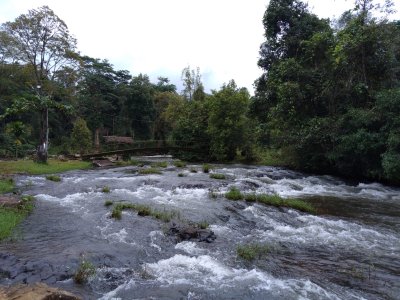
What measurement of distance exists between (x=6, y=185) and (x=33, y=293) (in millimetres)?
12819

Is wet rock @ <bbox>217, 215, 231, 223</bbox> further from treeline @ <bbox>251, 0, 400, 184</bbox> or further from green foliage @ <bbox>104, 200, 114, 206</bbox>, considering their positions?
treeline @ <bbox>251, 0, 400, 184</bbox>

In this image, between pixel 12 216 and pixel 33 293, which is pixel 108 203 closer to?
pixel 12 216

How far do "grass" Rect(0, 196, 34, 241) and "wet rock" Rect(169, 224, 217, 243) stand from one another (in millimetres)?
4198

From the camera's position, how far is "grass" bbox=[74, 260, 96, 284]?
21.5 ft

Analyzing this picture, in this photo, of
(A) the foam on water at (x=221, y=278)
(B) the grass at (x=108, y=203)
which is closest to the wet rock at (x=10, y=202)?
(B) the grass at (x=108, y=203)

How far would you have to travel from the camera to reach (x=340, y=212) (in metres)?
13.8

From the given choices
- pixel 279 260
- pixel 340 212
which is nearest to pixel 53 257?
pixel 279 260

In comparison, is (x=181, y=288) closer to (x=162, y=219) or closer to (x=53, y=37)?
(x=162, y=219)

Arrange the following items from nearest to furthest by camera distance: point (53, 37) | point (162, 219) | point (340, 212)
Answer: point (162, 219) → point (340, 212) → point (53, 37)

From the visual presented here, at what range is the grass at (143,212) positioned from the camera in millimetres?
10967

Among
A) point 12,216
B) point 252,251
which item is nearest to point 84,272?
point 252,251

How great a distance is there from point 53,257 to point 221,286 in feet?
11.8

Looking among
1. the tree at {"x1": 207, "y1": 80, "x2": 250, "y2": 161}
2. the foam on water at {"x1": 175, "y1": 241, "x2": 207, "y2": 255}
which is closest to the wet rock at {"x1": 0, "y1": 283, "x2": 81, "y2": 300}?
the foam on water at {"x1": 175, "y1": 241, "x2": 207, "y2": 255}

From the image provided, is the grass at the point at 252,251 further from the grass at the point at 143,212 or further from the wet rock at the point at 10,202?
the wet rock at the point at 10,202
